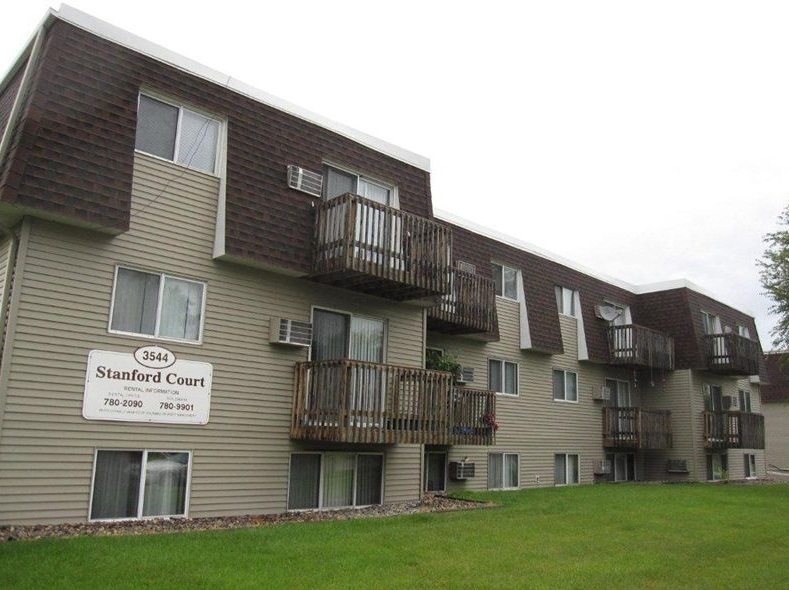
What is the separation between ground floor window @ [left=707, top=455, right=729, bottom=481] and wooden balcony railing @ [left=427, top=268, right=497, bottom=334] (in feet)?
41.7

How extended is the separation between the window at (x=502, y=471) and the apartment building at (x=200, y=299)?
3.88 m

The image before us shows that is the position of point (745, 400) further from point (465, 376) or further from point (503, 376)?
point (465, 376)

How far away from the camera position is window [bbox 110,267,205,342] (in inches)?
387

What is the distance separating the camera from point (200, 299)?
421 inches

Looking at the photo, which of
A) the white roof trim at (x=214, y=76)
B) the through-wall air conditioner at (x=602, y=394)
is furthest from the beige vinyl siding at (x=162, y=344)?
the through-wall air conditioner at (x=602, y=394)

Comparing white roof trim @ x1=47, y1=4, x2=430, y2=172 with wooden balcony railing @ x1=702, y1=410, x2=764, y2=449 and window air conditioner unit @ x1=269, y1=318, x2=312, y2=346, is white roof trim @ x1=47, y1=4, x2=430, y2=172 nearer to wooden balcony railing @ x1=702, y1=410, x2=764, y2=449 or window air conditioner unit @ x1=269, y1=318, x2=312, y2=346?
window air conditioner unit @ x1=269, y1=318, x2=312, y2=346

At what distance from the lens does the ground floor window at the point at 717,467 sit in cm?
2472

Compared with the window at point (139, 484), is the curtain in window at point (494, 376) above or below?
above

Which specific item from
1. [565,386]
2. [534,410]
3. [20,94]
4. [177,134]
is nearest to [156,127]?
[177,134]

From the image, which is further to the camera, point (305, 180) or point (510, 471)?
point (510, 471)

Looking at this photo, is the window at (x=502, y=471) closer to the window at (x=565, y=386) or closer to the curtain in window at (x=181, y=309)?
the window at (x=565, y=386)

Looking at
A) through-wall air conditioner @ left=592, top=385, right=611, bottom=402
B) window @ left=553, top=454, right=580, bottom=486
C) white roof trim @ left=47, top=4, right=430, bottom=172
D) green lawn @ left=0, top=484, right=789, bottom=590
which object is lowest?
green lawn @ left=0, top=484, right=789, bottom=590

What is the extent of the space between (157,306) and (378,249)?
3587 mm

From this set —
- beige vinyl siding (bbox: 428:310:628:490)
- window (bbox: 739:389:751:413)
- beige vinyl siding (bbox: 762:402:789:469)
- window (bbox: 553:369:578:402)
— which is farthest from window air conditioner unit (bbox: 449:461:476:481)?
beige vinyl siding (bbox: 762:402:789:469)
